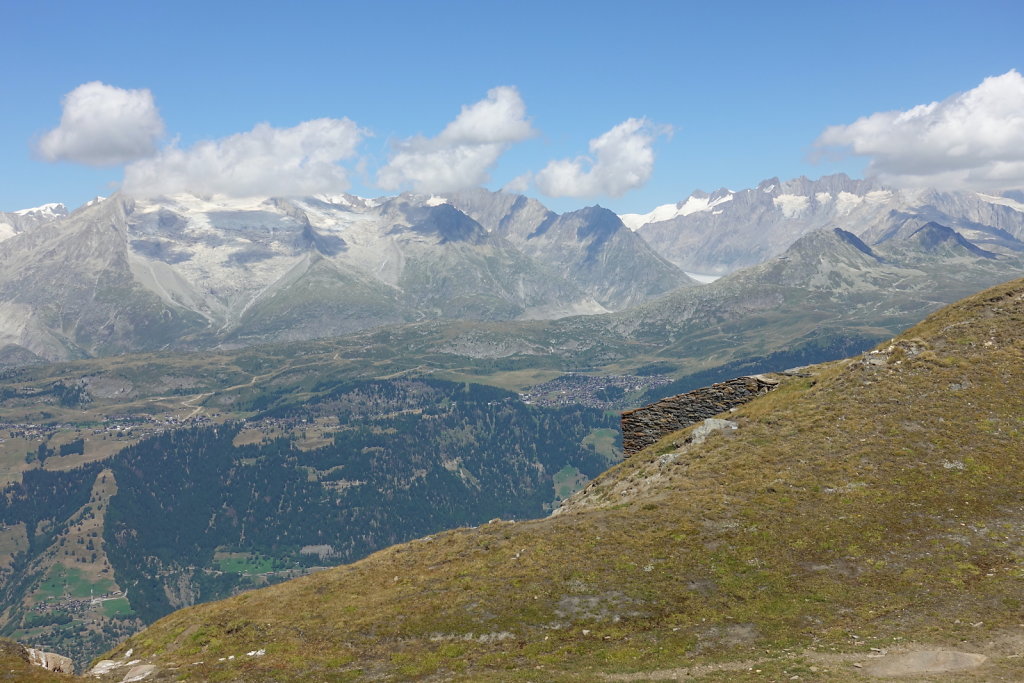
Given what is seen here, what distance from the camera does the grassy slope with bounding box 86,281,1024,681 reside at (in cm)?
3291

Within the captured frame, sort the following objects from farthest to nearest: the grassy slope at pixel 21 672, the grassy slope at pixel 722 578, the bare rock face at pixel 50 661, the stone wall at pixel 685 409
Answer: the stone wall at pixel 685 409, the bare rock face at pixel 50 661, the grassy slope at pixel 21 672, the grassy slope at pixel 722 578

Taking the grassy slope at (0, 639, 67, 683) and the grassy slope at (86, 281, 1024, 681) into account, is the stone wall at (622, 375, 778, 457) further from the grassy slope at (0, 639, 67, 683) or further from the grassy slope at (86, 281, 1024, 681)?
the grassy slope at (0, 639, 67, 683)

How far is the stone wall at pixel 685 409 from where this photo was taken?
225 feet

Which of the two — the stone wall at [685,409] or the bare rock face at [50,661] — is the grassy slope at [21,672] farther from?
the stone wall at [685,409]

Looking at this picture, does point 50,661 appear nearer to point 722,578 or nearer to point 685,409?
point 722,578

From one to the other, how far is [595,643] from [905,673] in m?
13.0

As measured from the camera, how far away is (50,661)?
132ft

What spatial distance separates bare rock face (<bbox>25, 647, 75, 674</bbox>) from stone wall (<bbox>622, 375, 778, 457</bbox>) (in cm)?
4688

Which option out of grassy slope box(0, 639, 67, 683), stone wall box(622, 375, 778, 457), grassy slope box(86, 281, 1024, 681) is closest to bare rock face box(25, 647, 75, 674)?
grassy slope box(0, 639, 67, 683)

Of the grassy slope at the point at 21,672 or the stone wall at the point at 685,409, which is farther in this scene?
the stone wall at the point at 685,409

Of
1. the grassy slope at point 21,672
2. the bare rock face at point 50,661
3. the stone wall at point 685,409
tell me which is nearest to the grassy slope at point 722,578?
the bare rock face at point 50,661

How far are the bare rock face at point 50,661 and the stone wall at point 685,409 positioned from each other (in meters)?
46.9

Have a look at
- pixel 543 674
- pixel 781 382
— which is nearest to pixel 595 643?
pixel 543 674

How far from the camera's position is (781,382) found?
68.1 m
